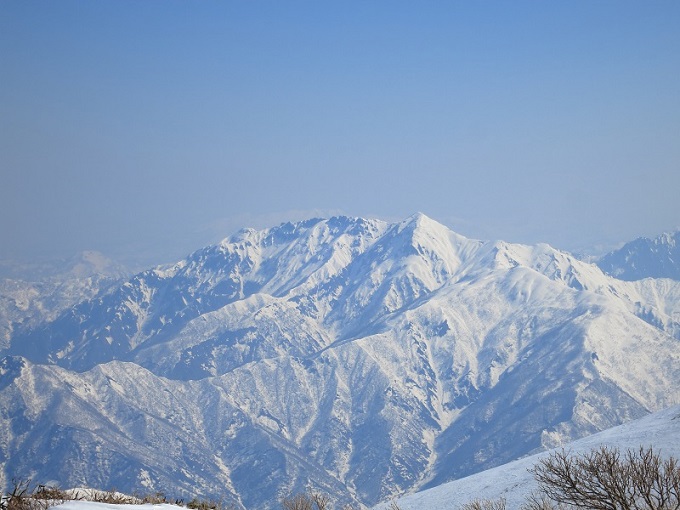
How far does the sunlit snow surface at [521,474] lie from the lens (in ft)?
228

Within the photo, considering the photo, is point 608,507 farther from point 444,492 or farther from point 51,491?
point 444,492

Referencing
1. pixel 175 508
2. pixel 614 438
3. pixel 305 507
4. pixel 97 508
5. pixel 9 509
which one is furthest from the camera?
pixel 614 438

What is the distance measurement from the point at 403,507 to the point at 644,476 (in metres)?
47.6

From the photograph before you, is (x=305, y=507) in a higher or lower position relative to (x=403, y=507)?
higher

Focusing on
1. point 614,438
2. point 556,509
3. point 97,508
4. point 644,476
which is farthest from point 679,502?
point 614,438

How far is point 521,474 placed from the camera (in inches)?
2995

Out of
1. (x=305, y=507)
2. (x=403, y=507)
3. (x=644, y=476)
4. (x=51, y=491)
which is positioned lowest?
A: (x=403, y=507)

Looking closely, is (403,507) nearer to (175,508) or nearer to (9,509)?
(175,508)

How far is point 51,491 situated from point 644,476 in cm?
3233

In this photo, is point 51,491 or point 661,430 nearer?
point 51,491

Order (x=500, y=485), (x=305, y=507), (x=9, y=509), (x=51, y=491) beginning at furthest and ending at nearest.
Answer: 1. (x=500, y=485)
2. (x=305, y=507)
3. (x=51, y=491)
4. (x=9, y=509)

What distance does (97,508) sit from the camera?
29438mm

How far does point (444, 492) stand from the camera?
82.1 meters

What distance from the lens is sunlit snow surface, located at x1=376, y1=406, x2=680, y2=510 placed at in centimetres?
6956
